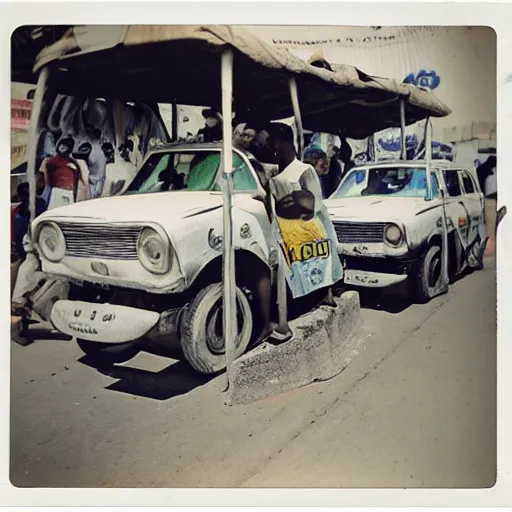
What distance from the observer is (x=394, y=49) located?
3129 mm

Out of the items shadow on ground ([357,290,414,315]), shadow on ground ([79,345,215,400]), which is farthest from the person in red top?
shadow on ground ([357,290,414,315])

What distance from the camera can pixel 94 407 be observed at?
10.2 ft

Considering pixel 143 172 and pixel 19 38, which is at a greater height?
pixel 19 38

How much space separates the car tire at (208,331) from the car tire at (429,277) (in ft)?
3.31

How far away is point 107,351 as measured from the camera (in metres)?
3.08

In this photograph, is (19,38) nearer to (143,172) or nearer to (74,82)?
(74,82)

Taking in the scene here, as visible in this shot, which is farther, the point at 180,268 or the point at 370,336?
the point at 370,336

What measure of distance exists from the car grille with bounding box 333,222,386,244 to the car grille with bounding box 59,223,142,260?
1.10m

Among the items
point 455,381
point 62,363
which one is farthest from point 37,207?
point 455,381

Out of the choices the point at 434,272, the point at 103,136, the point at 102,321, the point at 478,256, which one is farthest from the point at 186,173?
the point at 478,256

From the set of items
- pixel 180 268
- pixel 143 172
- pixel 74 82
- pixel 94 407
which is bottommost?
pixel 94 407

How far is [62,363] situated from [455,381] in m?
2.16

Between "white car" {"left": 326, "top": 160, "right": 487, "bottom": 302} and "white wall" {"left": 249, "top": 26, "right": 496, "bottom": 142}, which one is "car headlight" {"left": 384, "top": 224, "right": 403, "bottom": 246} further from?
"white wall" {"left": 249, "top": 26, "right": 496, "bottom": 142}

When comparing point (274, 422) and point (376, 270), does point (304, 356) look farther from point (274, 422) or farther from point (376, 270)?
point (376, 270)
